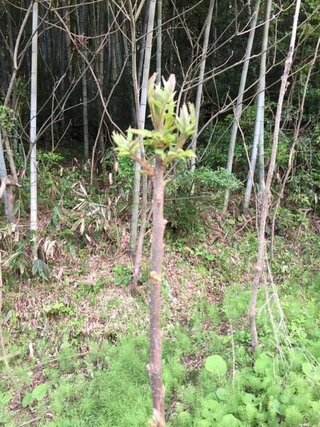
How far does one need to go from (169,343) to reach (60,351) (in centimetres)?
85

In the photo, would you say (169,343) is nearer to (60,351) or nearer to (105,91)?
(60,351)

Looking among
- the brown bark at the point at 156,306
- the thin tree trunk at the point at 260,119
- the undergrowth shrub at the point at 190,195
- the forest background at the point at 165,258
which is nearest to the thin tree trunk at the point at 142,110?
the forest background at the point at 165,258

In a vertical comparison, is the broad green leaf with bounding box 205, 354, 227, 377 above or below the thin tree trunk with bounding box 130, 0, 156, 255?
below

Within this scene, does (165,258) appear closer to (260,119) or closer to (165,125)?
(260,119)

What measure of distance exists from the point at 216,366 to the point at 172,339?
64cm

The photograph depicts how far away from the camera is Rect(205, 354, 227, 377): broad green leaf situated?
2428 mm

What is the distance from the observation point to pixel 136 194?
336cm

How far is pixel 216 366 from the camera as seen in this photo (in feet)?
8.01

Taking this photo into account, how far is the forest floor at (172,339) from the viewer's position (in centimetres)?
228

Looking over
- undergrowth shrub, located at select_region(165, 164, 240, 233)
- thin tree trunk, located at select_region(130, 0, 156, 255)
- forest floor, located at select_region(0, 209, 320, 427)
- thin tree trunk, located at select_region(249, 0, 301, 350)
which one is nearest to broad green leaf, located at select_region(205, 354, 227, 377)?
forest floor, located at select_region(0, 209, 320, 427)

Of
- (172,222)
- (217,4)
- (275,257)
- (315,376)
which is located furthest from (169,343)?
(217,4)

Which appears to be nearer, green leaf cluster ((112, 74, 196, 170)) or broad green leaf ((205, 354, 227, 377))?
green leaf cluster ((112, 74, 196, 170))

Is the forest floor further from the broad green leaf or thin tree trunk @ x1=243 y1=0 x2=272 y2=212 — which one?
thin tree trunk @ x1=243 y1=0 x2=272 y2=212

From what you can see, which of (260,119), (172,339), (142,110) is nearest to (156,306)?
(172,339)
